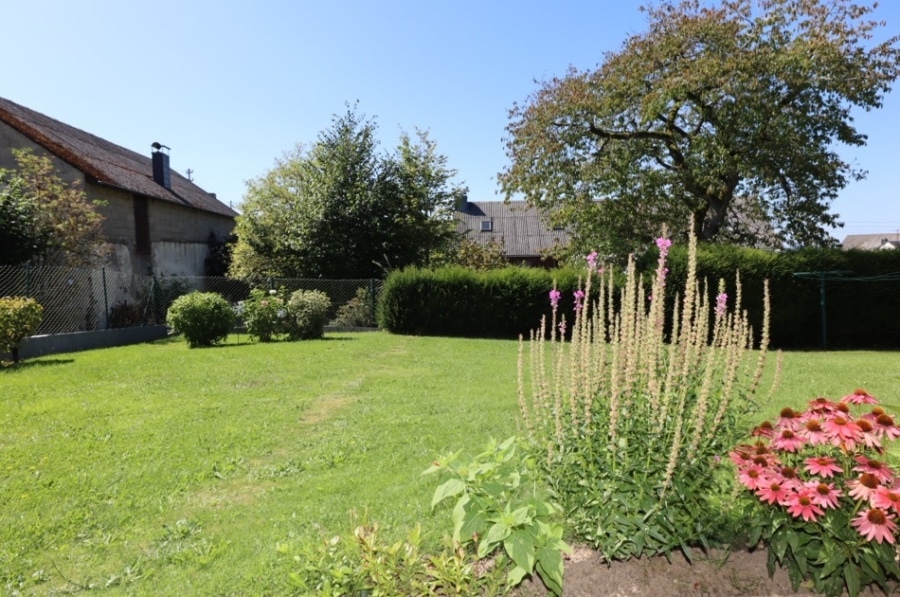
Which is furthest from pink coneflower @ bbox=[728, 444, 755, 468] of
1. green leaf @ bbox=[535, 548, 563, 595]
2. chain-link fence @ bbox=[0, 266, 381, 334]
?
chain-link fence @ bbox=[0, 266, 381, 334]

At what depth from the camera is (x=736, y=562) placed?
252cm

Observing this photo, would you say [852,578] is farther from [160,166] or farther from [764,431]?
[160,166]

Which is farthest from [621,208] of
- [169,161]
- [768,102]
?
[169,161]

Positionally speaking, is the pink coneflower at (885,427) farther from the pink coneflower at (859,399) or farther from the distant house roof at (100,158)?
the distant house roof at (100,158)

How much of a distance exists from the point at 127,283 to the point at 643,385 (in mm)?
18479

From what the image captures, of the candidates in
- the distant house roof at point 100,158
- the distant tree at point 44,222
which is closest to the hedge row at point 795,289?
the distant tree at point 44,222

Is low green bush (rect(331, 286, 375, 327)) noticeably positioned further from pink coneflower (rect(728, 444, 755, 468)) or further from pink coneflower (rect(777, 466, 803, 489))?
pink coneflower (rect(777, 466, 803, 489))

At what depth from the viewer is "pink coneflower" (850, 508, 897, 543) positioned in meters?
2.00

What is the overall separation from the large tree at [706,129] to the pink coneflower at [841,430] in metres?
15.2

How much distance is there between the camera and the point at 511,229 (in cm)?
3828

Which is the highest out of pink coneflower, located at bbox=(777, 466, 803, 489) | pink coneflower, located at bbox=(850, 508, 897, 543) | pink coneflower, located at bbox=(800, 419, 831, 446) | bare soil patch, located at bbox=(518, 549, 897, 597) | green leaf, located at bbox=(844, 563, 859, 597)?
pink coneflower, located at bbox=(800, 419, 831, 446)

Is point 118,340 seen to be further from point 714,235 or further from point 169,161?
point 714,235

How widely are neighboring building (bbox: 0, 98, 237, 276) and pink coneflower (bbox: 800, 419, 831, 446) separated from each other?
754 inches

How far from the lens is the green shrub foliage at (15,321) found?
10.3m
